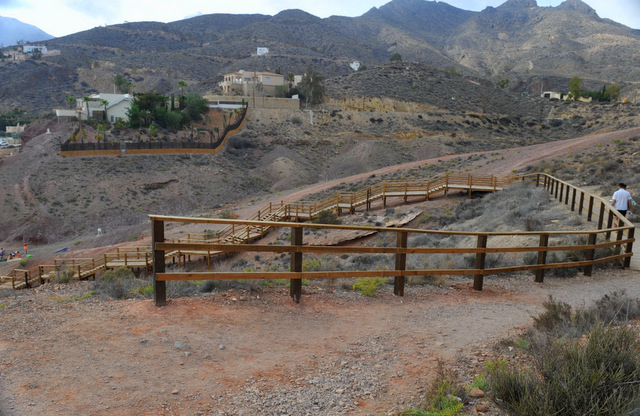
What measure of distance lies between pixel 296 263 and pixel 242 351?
6.11 feet

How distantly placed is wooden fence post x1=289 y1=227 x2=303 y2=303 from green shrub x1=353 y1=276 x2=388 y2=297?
1.44 metres

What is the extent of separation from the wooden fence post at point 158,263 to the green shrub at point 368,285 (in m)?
3.33

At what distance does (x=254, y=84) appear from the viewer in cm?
8175

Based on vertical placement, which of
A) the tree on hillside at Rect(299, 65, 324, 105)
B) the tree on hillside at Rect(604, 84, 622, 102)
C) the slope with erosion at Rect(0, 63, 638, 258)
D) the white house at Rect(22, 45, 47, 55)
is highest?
the white house at Rect(22, 45, 47, 55)

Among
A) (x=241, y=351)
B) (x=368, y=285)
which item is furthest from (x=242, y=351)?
(x=368, y=285)

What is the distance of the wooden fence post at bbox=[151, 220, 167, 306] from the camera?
6.07 meters

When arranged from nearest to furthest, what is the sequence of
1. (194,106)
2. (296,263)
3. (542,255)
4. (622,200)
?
(296,263) → (542,255) → (622,200) → (194,106)

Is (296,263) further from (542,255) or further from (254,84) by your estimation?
(254,84)

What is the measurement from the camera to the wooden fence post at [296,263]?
21.9 ft

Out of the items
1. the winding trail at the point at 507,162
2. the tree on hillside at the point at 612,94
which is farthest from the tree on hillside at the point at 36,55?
the tree on hillside at the point at 612,94

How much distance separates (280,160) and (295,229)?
5293 cm

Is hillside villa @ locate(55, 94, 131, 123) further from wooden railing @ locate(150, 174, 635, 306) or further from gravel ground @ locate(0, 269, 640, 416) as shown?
gravel ground @ locate(0, 269, 640, 416)

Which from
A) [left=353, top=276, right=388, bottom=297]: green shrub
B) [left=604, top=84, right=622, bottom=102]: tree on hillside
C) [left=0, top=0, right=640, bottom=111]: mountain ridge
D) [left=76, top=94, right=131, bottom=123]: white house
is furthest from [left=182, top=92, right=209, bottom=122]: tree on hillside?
[left=604, top=84, right=622, bottom=102]: tree on hillside

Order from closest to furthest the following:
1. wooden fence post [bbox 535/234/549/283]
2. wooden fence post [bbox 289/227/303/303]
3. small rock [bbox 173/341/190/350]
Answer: small rock [bbox 173/341/190/350], wooden fence post [bbox 289/227/303/303], wooden fence post [bbox 535/234/549/283]
